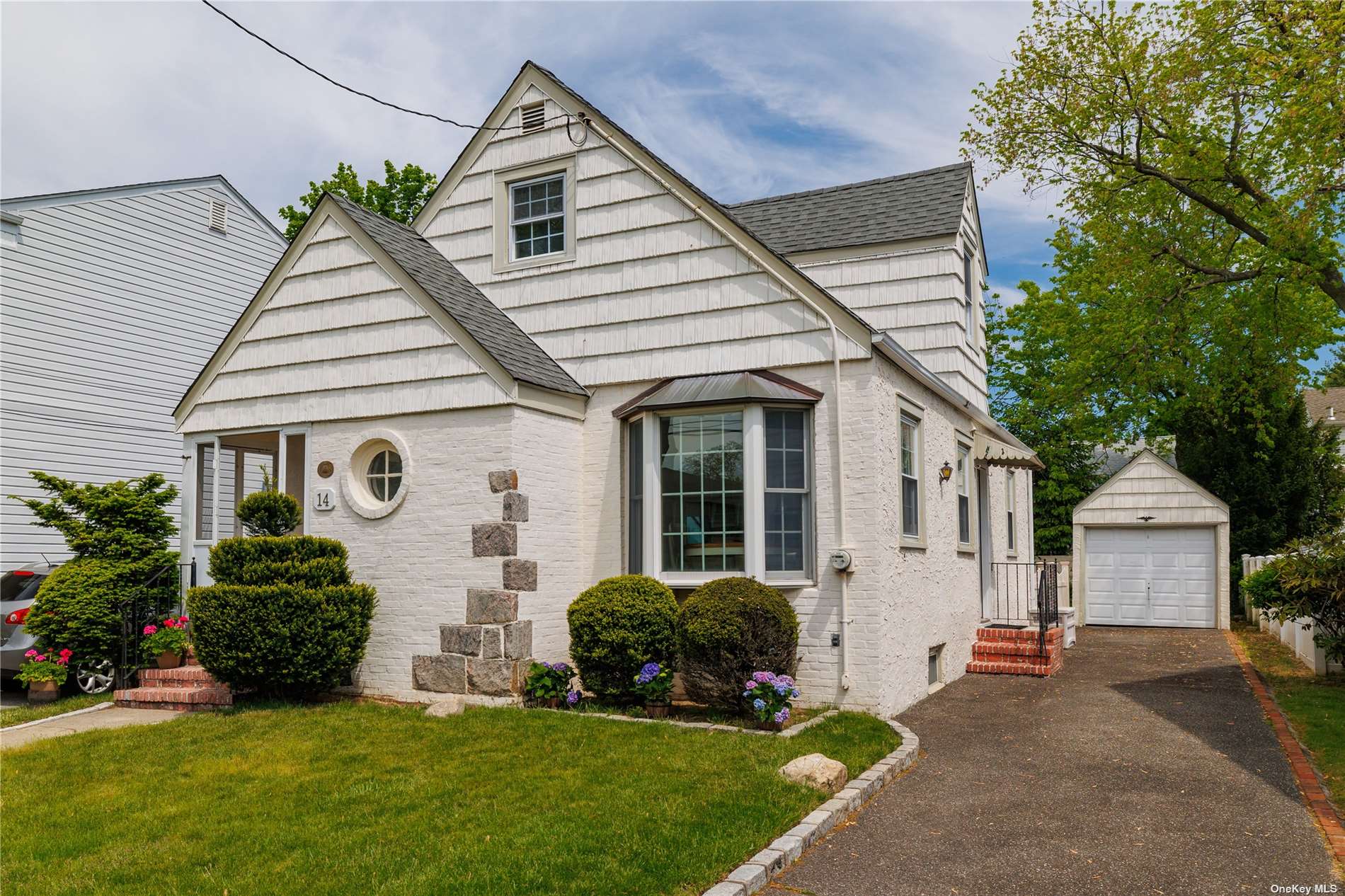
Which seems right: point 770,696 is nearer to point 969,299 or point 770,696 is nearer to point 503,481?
point 503,481

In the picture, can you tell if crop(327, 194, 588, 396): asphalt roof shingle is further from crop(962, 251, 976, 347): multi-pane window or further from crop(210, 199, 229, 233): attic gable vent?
crop(210, 199, 229, 233): attic gable vent

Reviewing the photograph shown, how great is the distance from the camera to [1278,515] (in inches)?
929

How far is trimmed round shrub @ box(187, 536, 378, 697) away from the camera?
9719 mm

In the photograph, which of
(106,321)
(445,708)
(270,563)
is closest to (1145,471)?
(445,708)

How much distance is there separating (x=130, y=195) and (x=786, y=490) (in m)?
15.1

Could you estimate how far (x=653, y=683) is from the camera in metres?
9.63

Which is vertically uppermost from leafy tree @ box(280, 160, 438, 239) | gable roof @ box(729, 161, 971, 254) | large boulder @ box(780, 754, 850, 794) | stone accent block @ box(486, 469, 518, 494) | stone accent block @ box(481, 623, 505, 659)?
leafy tree @ box(280, 160, 438, 239)

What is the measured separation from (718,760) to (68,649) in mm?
8329

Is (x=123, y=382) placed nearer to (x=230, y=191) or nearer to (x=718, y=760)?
(x=230, y=191)

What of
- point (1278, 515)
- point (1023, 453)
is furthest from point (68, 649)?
point (1278, 515)

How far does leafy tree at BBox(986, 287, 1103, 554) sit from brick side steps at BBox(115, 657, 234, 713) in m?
21.4

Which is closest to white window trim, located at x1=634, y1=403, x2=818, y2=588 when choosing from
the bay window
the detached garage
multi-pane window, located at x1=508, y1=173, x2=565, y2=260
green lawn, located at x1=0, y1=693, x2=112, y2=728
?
the bay window

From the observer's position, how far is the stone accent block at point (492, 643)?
1008 centimetres

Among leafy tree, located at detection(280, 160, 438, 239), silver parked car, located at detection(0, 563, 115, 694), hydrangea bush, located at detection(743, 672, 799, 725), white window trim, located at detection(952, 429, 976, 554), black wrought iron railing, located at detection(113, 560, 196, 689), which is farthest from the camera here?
leafy tree, located at detection(280, 160, 438, 239)
